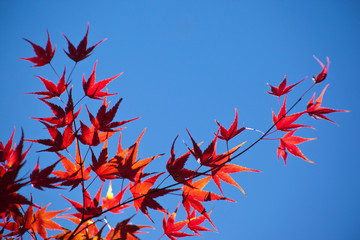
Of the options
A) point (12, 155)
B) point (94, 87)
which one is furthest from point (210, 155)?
point (12, 155)

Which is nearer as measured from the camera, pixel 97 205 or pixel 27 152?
pixel 27 152

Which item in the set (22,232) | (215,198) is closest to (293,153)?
(215,198)

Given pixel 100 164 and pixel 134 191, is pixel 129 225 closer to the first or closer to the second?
pixel 134 191

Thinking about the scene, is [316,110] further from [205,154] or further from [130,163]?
[130,163]

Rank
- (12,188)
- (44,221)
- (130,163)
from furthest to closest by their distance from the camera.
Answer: (44,221)
(130,163)
(12,188)

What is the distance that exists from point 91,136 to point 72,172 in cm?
14

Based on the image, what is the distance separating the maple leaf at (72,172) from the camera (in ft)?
2.74

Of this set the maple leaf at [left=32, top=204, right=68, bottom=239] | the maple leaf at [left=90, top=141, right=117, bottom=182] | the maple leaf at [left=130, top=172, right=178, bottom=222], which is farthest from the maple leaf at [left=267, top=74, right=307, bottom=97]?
the maple leaf at [left=32, top=204, right=68, bottom=239]

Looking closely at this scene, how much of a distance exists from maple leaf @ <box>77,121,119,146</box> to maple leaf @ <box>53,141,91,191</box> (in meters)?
0.04

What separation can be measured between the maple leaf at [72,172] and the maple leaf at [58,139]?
47 millimetres

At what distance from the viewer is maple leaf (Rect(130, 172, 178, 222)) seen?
820mm

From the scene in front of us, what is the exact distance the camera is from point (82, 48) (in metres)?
0.91

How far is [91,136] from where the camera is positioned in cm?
90

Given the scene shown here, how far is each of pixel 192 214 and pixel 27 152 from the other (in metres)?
0.66
